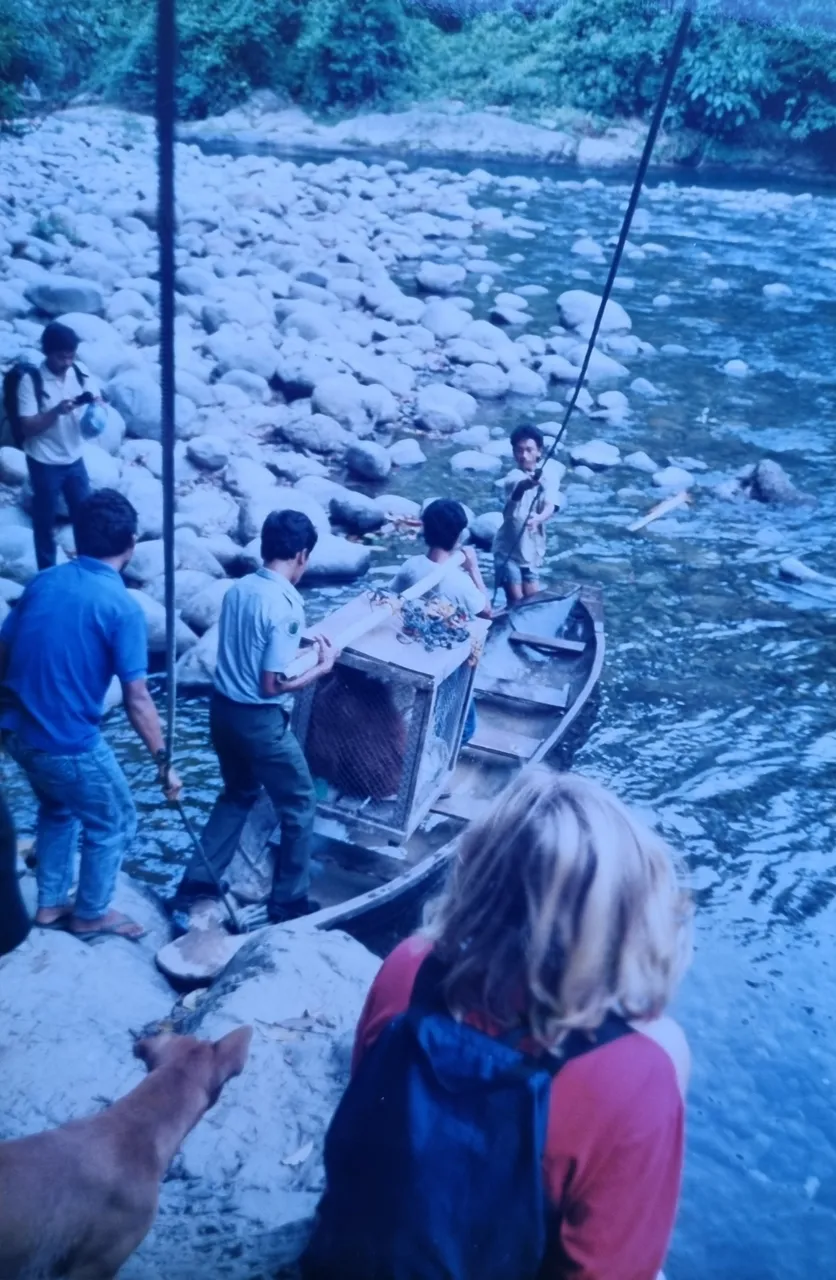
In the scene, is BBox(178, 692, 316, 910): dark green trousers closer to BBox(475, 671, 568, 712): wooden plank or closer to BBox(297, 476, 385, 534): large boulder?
BBox(475, 671, 568, 712): wooden plank

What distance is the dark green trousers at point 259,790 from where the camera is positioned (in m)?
4.46

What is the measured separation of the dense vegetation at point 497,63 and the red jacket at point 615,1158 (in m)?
34.7

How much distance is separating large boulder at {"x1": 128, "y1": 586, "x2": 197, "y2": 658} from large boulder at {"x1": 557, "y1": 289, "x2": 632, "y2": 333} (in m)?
11.4

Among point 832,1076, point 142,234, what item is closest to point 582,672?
point 832,1076

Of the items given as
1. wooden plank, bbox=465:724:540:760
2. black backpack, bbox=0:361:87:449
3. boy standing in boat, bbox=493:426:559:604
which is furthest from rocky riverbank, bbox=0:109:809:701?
wooden plank, bbox=465:724:540:760

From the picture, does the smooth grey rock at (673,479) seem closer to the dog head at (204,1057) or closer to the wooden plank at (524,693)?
the wooden plank at (524,693)

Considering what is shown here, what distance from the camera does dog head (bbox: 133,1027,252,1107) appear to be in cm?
261

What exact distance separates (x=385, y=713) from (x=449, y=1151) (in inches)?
125

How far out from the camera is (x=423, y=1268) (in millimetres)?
1706

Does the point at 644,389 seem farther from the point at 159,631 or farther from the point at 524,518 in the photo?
the point at 159,631

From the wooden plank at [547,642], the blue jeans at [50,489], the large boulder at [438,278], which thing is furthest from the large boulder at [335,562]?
the large boulder at [438,278]

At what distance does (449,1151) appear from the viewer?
166 centimetres

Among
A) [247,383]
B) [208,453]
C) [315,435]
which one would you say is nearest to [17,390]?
[208,453]

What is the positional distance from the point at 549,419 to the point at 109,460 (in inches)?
247
